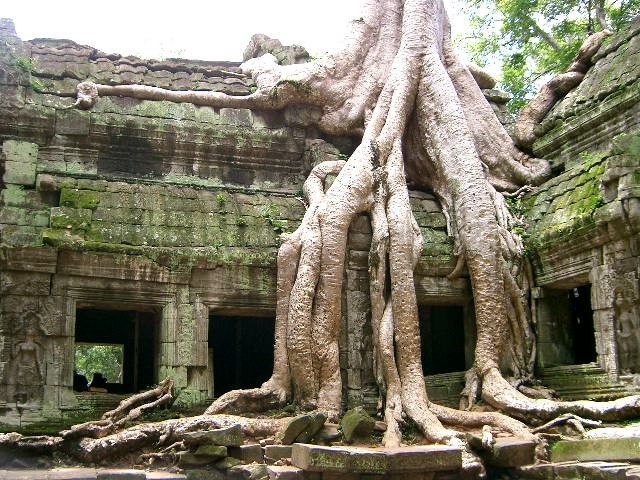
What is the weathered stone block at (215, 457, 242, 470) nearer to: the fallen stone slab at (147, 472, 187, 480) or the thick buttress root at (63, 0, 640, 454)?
the fallen stone slab at (147, 472, 187, 480)

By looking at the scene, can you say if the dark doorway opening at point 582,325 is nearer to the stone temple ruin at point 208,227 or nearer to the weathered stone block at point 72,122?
the stone temple ruin at point 208,227

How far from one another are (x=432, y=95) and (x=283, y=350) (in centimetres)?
382

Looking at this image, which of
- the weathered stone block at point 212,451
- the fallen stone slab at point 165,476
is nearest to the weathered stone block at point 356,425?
the weathered stone block at point 212,451

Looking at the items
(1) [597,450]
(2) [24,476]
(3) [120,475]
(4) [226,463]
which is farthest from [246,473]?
(1) [597,450]

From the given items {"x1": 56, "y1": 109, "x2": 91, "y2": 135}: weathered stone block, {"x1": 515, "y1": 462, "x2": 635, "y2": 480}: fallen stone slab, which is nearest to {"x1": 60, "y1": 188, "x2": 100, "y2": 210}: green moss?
{"x1": 56, "y1": 109, "x2": 91, "y2": 135}: weathered stone block

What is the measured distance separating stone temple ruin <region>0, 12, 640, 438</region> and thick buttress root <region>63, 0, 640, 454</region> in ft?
0.82

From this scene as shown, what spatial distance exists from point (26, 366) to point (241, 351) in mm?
4102

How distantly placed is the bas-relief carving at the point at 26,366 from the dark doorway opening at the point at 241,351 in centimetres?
386

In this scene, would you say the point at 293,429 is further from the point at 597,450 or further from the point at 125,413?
the point at 597,450

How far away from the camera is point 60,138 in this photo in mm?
9039

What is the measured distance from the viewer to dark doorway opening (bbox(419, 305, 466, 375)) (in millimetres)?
10578

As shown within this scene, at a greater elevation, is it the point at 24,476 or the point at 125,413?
→ the point at 125,413

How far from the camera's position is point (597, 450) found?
6090 millimetres

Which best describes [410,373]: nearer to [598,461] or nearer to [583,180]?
[598,461]
